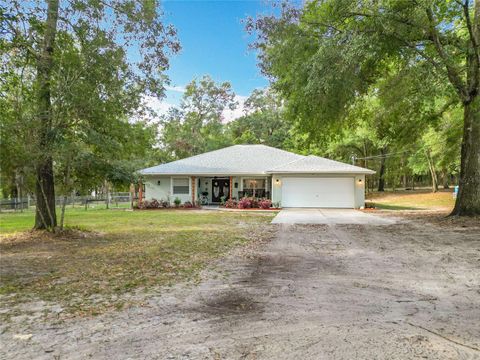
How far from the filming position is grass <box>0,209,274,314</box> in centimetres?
452

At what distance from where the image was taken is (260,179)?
24547 mm

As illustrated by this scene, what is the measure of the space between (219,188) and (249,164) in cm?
280

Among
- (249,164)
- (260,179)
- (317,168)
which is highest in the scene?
(249,164)

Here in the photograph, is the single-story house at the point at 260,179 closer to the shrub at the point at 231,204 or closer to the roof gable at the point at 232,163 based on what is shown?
the roof gable at the point at 232,163

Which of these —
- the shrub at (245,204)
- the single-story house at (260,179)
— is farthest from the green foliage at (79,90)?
the shrub at (245,204)

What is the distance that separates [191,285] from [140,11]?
7.58 meters

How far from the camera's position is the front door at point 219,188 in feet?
83.7

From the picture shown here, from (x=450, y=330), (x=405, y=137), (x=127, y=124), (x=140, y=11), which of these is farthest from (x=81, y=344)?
(x=405, y=137)

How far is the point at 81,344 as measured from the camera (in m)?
2.98

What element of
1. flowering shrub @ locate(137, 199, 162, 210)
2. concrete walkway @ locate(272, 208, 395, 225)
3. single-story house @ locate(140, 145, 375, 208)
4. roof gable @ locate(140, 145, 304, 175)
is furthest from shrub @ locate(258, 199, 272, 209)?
flowering shrub @ locate(137, 199, 162, 210)

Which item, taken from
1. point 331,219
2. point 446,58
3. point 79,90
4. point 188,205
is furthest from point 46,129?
point 188,205

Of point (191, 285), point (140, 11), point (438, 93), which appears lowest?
point (191, 285)

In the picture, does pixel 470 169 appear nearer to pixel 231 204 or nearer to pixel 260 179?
pixel 231 204

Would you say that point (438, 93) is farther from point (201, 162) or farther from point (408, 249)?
point (201, 162)
